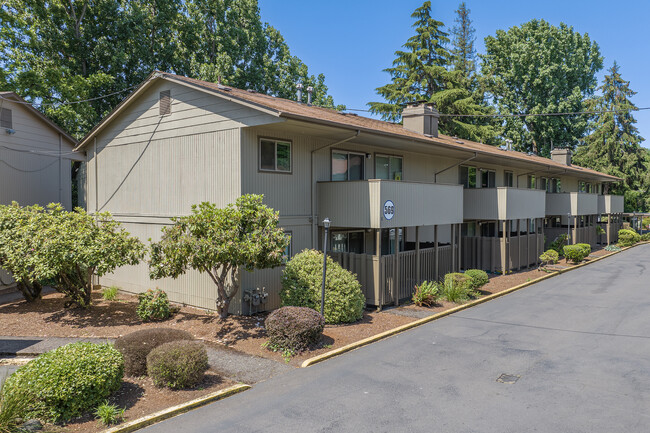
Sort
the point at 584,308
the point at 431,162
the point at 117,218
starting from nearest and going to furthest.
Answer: the point at 584,308, the point at 117,218, the point at 431,162

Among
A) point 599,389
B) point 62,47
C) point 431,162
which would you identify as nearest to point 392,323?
point 599,389

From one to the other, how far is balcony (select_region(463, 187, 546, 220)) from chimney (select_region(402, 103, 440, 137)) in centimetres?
353

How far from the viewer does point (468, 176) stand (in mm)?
23391

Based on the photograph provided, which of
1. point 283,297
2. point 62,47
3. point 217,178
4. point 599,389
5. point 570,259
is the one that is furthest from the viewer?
point 62,47

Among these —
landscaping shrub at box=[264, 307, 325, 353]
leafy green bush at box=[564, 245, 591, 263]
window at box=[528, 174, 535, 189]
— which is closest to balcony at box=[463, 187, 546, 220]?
leafy green bush at box=[564, 245, 591, 263]

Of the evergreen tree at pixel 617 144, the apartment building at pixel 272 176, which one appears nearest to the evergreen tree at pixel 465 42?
the evergreen tree at pixel 617 144

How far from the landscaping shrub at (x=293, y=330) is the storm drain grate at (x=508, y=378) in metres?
3.97

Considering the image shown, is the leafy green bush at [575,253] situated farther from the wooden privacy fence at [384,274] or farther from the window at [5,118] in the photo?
the window at [5,118]

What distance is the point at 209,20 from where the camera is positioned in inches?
1457

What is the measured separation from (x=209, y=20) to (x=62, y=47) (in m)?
12.4

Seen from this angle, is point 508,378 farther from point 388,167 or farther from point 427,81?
point 427,81

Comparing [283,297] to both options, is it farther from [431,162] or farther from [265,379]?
[431,162]

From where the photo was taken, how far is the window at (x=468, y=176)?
75.4ft

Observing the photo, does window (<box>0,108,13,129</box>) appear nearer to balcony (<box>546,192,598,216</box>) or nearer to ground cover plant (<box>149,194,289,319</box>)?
ground cover plant (<box>149,194,289,319</box>)
